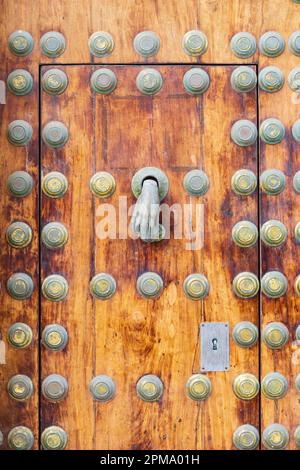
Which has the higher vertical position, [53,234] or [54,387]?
[53,234]

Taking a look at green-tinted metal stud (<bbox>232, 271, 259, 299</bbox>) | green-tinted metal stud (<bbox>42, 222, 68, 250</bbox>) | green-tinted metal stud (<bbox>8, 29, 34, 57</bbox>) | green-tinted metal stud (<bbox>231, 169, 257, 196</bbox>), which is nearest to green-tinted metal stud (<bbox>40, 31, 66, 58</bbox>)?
green-tinted metal stud (<bbox>8, 29, 34, 57</bbox>)

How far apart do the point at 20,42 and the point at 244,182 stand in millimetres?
874

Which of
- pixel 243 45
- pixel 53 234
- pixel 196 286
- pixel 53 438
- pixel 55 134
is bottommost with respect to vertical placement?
pixel 53 438

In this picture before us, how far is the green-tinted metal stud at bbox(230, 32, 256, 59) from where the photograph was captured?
104 inches

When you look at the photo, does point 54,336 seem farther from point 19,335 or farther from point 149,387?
point 149,387

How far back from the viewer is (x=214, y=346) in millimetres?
2627

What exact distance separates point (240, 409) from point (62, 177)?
97 cm

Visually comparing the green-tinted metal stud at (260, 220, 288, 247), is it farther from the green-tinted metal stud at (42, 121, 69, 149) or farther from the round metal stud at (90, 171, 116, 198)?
the green-tinted metal stud at (42, 121, 69, 149)

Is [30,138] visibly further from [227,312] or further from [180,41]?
[227,312]

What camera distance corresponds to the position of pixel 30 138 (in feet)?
8.61

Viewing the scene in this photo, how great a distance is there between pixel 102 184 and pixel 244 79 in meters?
0.58

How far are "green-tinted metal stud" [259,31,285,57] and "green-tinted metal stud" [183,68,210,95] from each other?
8.5 inches

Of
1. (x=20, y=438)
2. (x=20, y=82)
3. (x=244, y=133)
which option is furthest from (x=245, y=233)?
(x=20, y=438)
